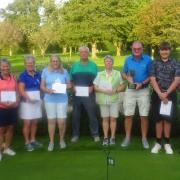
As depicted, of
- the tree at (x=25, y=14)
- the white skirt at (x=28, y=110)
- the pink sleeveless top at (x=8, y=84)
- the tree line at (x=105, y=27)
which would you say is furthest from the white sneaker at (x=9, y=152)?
the tree at (x=25, y=14)

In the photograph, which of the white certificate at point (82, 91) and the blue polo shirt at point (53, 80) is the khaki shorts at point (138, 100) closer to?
the white certificate at point (82, 91)

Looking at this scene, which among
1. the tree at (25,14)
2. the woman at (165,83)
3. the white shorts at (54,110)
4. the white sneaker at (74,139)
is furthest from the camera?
the tree at (25,14)

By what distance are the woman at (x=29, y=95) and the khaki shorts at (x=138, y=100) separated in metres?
1.56

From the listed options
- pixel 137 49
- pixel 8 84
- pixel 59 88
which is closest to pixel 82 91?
pixel 59 88

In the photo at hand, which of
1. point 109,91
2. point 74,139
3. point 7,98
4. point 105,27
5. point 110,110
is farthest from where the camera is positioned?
point 105,27

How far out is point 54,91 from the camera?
26.2 ft

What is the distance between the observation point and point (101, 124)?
29.5 feet

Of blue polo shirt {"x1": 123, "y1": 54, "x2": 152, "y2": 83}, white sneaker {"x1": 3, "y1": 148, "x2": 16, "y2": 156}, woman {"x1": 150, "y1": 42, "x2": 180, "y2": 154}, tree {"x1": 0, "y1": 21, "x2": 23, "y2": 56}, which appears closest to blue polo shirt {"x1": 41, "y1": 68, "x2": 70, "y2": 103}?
white sneaker {"x1": 3, "y1": 148, "x2": 16, "y2": 156}

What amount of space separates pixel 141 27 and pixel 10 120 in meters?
51.4

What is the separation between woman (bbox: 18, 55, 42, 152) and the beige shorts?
114cm

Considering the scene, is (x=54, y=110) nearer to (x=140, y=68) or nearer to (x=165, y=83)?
(x=140, y=68)

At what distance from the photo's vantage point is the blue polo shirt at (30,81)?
7.98m

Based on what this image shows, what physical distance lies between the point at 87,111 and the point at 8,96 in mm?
1748

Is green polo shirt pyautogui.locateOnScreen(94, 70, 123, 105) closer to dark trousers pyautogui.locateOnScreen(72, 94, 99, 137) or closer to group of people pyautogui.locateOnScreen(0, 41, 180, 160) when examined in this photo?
group of people pyautogui.locateOnScreen(0, 41, 180, 160)
